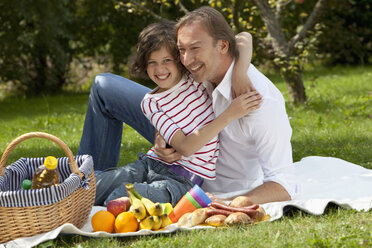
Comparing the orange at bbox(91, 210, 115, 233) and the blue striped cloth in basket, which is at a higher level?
the blue striped cloth in basket

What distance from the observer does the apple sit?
3172 mm

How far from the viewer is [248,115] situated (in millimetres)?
3424

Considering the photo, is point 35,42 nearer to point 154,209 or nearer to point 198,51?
point 198,51

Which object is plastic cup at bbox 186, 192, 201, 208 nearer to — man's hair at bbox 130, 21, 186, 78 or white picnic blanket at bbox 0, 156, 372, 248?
white picnic blanket at bbox 0, 156, 372, 248

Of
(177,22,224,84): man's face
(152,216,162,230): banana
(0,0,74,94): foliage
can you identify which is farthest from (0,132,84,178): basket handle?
(0,0,74,94): foliage

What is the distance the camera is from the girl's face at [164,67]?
11.5 feet

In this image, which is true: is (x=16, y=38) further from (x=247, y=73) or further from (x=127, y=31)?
(x=247, y=73)

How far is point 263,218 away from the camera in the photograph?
3.12 m

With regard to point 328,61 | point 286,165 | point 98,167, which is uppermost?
point 286,165

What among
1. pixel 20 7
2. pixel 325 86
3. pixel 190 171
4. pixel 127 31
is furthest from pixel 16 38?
pixel 190 171

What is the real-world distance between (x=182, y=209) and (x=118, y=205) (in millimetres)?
393

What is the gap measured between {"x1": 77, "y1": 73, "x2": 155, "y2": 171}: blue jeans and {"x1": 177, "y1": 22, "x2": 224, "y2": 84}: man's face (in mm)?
738

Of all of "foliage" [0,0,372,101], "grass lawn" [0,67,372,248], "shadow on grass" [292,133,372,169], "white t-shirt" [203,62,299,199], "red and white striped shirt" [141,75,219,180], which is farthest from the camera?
"foliage" [0,0,372,101]

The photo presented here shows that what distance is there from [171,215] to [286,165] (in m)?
0.82
